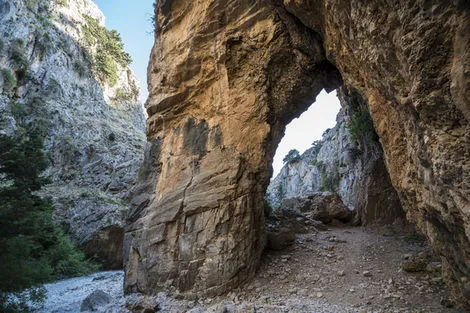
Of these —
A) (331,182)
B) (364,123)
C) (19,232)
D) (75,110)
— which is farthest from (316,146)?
(19,232)

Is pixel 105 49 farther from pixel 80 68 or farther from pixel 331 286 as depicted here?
pixel 331 286

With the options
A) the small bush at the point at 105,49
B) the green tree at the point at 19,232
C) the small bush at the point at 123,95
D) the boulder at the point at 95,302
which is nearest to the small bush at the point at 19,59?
the small bush at the point at 105,49

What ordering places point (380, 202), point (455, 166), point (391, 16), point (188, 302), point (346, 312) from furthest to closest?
point (380, 202), point (188, 302), point (346, 312), point (391, 16), point (455, 166)

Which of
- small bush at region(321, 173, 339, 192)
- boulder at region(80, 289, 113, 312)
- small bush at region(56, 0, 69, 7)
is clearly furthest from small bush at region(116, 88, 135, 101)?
boulder at region(80, 289, 113, 312)

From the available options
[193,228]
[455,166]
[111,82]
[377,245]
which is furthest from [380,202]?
[111,82]

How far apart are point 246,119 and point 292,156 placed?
133 feet

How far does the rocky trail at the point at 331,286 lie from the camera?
6121 millimetres

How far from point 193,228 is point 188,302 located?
6.75 ft

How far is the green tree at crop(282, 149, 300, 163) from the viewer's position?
4773 cm

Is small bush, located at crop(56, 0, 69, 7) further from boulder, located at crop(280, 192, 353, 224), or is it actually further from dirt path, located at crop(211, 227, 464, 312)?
dirt path, located at crop(211, 227, 464, 312)

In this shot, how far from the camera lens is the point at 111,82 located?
1540 inches

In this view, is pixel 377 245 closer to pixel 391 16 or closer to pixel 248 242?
pixel 248 242

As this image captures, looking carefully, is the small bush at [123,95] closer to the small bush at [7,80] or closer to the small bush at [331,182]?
the small bush at [7,80]

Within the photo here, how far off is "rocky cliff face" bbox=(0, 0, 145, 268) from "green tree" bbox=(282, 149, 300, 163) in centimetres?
2550
